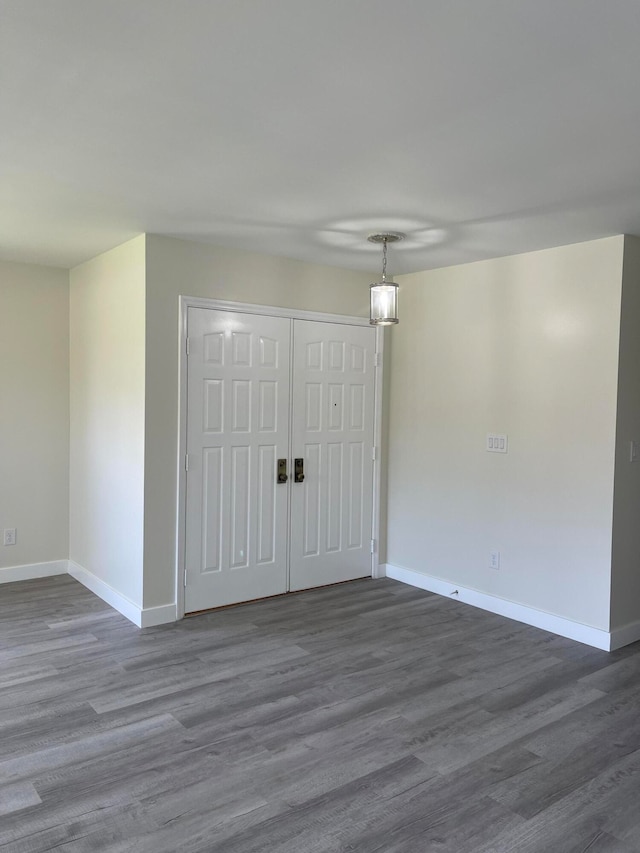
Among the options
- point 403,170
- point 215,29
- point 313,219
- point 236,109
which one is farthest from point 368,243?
point 215,29

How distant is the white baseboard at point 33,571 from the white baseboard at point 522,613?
8.78 feet

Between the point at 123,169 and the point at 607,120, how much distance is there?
1.93 meters

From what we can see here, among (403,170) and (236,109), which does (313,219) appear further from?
(236,109)

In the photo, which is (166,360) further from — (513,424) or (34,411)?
(513,424)

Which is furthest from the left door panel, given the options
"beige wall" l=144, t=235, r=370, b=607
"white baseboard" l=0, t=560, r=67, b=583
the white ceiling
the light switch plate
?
"white baseboard" l=0, t=560, r=67, b=583

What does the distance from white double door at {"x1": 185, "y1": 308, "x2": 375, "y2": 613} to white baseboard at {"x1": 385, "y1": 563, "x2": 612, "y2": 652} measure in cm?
45

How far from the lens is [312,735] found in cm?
278

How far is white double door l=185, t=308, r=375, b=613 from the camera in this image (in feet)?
13.8

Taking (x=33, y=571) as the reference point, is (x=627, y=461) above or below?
above

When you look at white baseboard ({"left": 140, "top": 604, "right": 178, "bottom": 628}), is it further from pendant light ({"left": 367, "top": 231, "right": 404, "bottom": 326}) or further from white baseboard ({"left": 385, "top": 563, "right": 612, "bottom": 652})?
pendant light ({"left": 367, "top": 231, "right": 404, "bottom": 326})

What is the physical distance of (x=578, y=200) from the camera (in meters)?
3.05

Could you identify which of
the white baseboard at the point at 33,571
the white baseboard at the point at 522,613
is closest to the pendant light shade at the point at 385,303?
the white baseboard at the point at 522,613

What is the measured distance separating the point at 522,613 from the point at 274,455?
1986 mm

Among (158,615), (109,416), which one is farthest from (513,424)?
(109,416)
